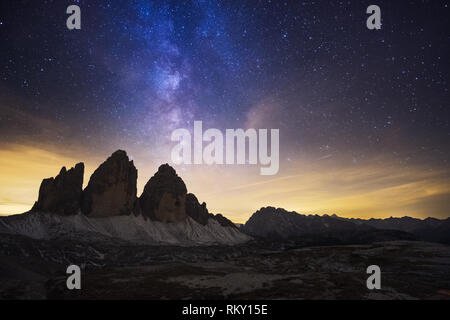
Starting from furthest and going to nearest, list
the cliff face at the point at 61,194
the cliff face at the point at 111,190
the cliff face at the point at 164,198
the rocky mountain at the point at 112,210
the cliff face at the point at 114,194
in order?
1. the cliff face at the point at 164,198
2. the cliff face at the point at 111,190
3. the cliff face at the point at 114,194
4. the cliff face at the point at 61,194
5. the rocky mountain at the point at 112,210

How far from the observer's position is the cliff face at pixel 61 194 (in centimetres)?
13662

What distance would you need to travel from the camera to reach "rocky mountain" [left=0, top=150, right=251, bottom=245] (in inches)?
4867

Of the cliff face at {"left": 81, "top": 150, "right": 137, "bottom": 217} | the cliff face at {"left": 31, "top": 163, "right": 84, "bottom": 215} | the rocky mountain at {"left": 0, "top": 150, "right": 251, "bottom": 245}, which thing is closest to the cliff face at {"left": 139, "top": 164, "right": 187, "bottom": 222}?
the rocky mountain at {"left": 0, "top": 150, "right": 251, "bottom": 245}

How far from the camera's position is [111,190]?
15800 cm

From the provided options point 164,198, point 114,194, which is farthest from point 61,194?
point 164,198

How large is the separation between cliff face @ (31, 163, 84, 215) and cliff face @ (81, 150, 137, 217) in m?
7.02

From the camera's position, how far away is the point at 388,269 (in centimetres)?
4256

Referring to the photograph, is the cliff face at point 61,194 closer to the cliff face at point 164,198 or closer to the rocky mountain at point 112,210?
the rocky mountain at point 112,210

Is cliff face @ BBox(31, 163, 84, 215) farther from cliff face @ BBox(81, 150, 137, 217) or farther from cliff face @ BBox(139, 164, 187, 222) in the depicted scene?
cliff face @ BBox(139, 164, 187, 222)

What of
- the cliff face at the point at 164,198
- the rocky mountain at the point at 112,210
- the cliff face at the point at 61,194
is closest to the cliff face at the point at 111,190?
the rocky mountain at the point at 112,210

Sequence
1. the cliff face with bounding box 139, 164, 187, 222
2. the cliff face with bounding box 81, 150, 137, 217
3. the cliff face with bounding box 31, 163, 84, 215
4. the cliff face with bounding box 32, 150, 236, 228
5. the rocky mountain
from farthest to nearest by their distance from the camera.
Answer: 1. the cliff face with bounding box 139, 164, 187, 222
2. the cliff face with bounding box 81, 150, 137, 217
3. the cliff face with bounding box 32, 150, 236, 228
4. the cliff face with bounding box 31, 163, 84, 215
5. the rocky mountain

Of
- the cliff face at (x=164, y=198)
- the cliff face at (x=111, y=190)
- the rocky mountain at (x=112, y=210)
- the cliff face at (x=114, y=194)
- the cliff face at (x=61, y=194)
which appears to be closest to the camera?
the rocky mountain at (x=112, y=210)
